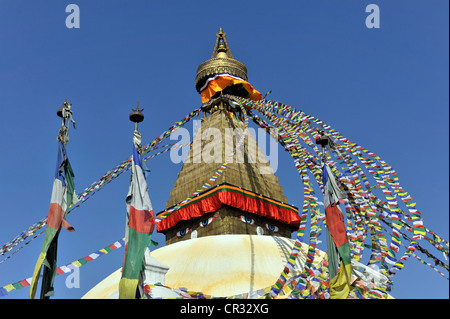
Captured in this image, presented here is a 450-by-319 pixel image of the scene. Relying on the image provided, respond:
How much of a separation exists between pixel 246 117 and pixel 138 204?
1017cm

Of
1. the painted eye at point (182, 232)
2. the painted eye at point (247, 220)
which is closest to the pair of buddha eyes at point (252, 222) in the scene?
the painted eye at point (247, 220)

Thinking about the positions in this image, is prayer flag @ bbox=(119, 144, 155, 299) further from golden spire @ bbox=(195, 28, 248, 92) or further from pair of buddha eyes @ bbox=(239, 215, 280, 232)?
golden spire @ bbox=(195, 28, 248, 92)

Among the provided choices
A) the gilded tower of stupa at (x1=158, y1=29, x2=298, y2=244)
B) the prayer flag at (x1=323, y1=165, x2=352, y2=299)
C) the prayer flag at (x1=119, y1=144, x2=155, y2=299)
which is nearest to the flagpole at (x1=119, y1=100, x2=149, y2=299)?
the prayer flag at (x1=119, y1=144, x2=155, y2=299)

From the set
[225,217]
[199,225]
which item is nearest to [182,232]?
[199,225]

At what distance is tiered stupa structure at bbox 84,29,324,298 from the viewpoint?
51.5 ft

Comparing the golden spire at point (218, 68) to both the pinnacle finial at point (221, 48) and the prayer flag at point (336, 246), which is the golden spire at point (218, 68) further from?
A: the prayer flag at point (336, 246)

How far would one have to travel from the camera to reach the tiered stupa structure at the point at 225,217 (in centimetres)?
1569

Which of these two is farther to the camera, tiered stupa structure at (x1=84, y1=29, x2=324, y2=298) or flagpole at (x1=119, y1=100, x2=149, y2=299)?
tiered stupa structure at (x1=84, y1=29, x2=324, y2=298)

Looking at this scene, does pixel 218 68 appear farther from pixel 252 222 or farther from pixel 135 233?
pixel 135 233

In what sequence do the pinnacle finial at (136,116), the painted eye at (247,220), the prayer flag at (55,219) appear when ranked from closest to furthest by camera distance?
1. the prayer flag at (55,219)
2. the pinnacle finial at (136,116)
3. the painted eye at (247,220)

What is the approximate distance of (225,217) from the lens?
64.7 ft

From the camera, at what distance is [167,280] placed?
1591 cm
